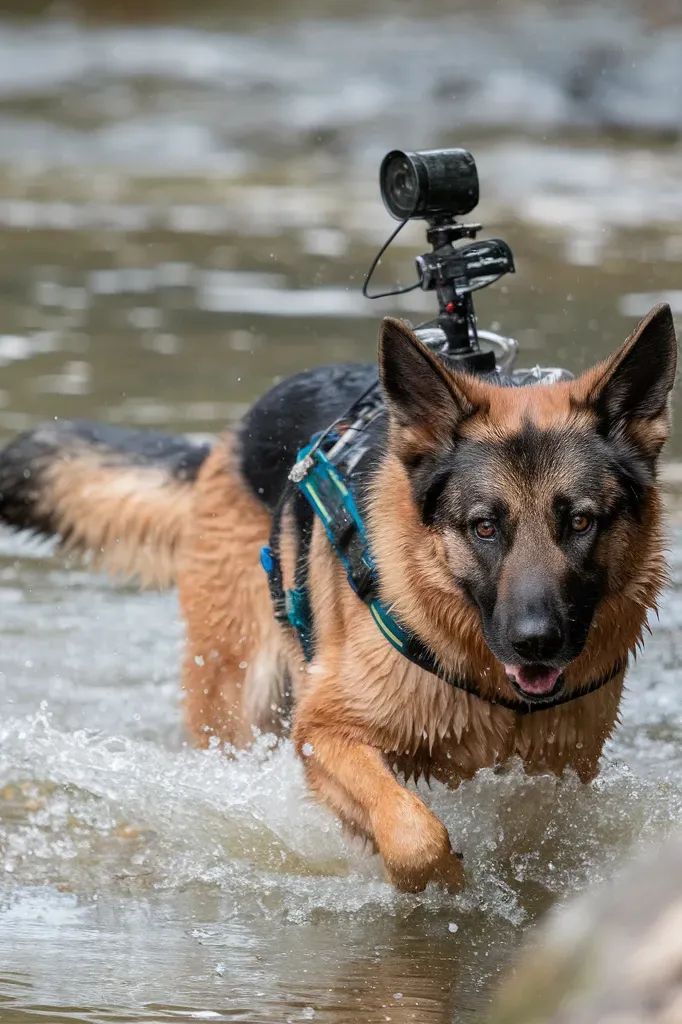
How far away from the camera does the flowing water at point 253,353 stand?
3924 mm

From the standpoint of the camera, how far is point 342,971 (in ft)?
12.2

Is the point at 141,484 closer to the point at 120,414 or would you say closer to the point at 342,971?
the point at 342,971

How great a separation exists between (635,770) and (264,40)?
77.8 feet

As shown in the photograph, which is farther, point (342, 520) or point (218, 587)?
point (218, 587)

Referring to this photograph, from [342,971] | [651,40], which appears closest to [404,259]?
[342,971]


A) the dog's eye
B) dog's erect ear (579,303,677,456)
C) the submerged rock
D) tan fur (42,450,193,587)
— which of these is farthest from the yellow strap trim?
the submerged rock

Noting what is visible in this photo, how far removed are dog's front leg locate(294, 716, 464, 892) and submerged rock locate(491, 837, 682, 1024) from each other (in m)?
1.60

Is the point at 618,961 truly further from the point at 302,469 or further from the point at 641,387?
the point at 302,469

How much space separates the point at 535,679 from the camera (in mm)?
3848

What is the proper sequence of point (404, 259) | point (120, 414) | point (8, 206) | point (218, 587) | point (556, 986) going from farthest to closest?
1. point (8, 206)
2. point (404, 259)
3. point (120, 414)
4. point (218, 587)
5. point (556, 986)

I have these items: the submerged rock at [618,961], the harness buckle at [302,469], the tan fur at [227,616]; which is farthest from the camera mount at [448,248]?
the submerged rock at [618,961]

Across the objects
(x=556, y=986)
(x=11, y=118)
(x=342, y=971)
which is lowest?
(x=11, y=118)

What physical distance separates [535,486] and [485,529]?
6.4 inches

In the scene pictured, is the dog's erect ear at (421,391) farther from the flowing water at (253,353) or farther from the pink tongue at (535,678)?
the flowing water at (253,353)
